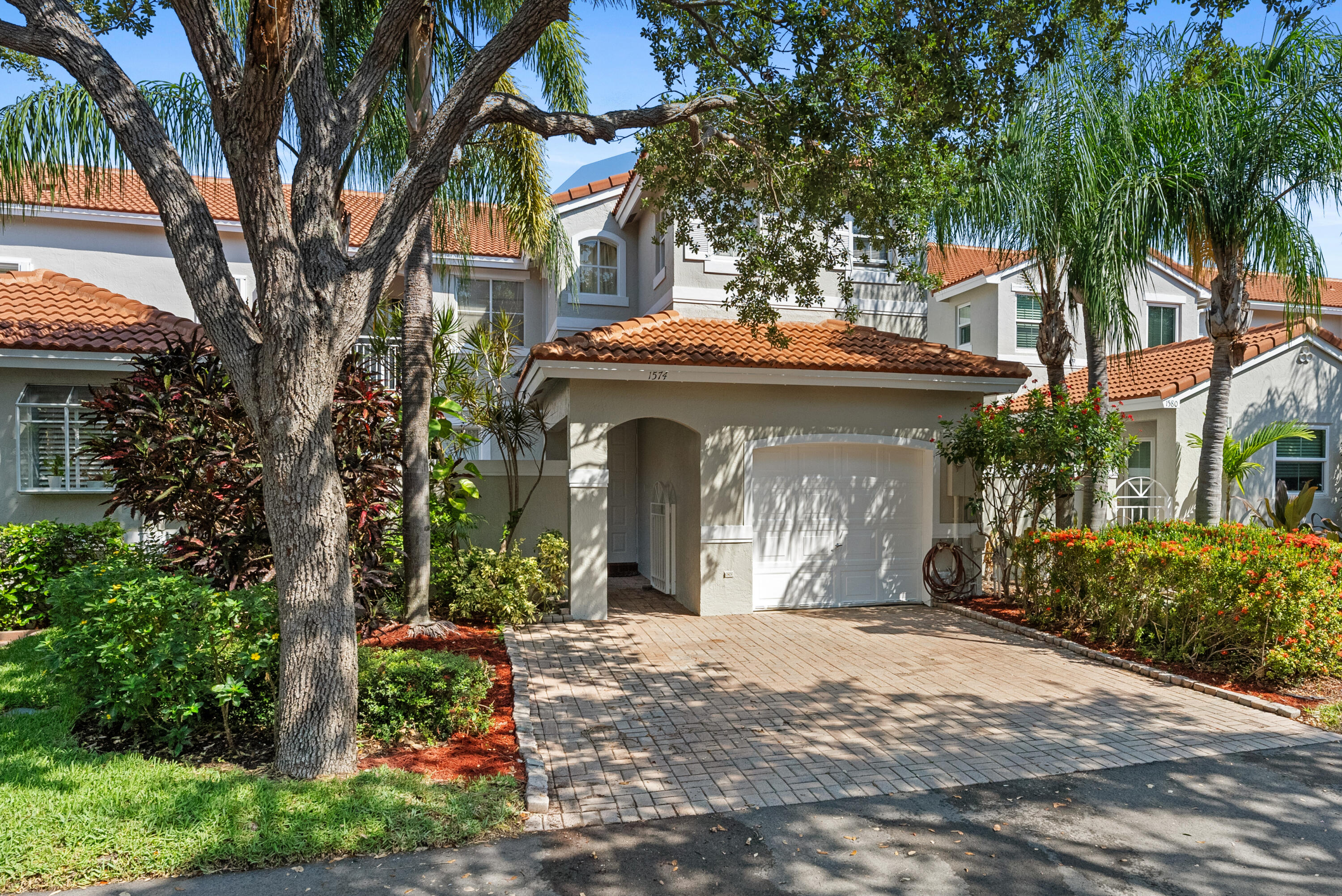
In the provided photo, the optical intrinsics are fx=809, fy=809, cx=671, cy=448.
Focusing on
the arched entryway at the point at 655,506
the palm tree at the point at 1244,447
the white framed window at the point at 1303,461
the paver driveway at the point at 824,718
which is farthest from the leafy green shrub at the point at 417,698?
the white framed window at the point at 1303,461

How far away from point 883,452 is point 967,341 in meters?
8.68

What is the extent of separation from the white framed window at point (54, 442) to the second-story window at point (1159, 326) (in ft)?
71.2

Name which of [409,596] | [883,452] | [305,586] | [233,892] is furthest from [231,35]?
[883,452]

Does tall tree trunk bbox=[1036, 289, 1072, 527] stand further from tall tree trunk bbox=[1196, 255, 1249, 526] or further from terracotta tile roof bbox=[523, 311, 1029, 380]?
tall tree trunk bbox=[1196, 255, 1249, 526]

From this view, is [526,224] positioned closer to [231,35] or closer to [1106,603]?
[231,35]

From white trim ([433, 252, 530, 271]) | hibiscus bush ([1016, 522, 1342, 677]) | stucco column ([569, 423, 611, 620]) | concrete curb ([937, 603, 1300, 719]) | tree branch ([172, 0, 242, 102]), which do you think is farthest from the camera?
white trim ([433, 252, 530, 271])

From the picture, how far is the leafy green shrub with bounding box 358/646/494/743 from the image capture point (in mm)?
6297

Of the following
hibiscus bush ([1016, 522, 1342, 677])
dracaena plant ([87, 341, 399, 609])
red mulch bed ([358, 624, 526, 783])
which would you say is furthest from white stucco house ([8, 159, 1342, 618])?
red mulch bed ([358, 624, 526, 783])

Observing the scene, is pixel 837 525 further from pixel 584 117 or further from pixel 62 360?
pixel 62 360

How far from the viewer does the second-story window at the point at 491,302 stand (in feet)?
64.2

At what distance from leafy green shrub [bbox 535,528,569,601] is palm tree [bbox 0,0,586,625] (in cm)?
170

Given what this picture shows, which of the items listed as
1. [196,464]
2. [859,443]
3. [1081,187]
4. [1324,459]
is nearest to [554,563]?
[196,464]

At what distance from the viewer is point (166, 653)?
17.9 feet

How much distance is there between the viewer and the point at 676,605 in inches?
497
